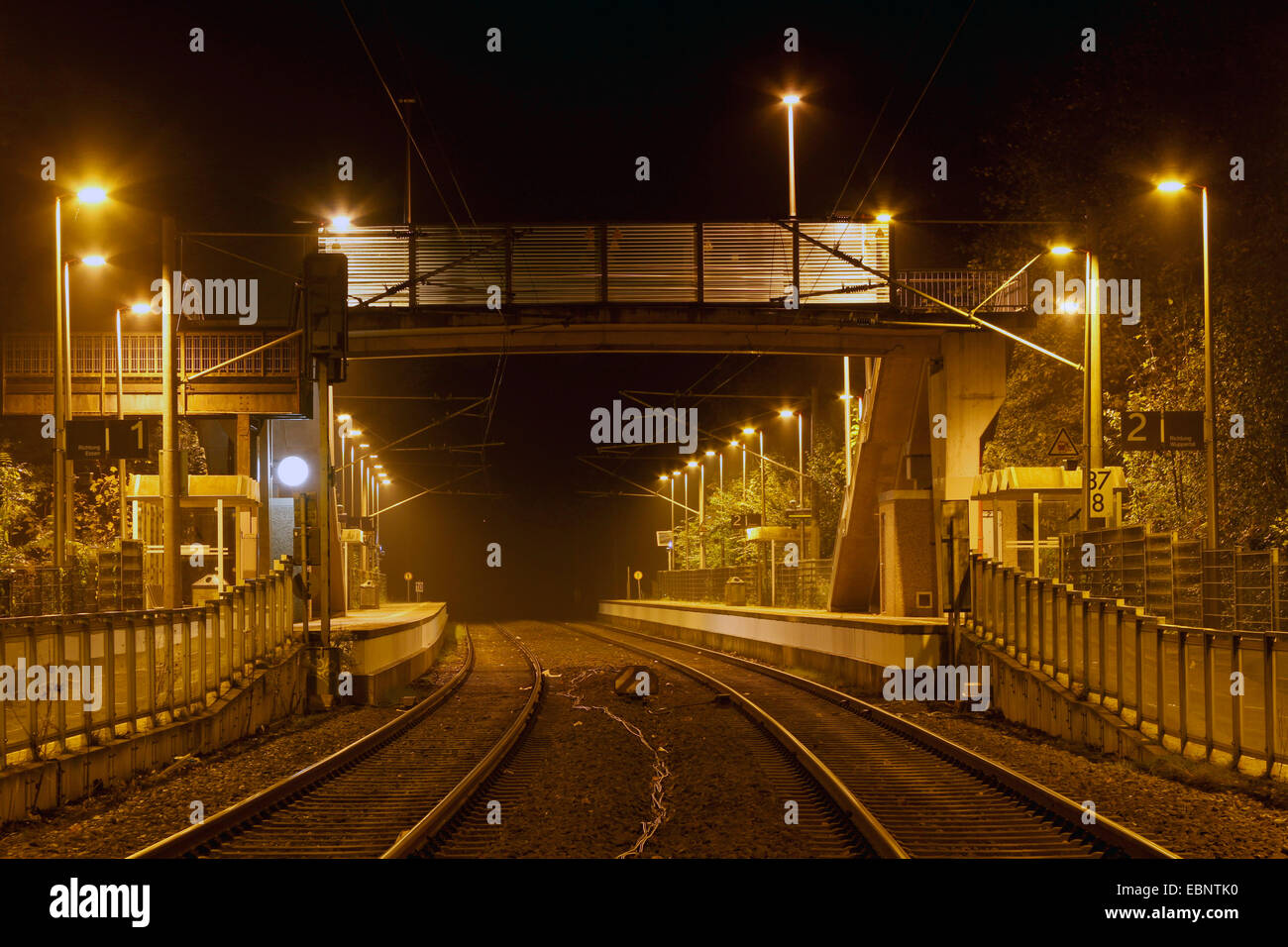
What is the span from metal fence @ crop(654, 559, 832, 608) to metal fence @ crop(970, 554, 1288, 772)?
23.2 m

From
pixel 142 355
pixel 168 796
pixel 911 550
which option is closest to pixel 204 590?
pixel 142 355

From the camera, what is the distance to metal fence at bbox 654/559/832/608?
47.0m

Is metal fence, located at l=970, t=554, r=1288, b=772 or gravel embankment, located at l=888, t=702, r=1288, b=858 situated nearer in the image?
gravel embankment, located at l=888, t=702, r=1288, b=858

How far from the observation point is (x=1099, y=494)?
24.0m

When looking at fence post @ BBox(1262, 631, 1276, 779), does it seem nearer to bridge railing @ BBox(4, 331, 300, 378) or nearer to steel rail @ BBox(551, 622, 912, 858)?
steel rail @ BBox(551, 622, 912, 858)

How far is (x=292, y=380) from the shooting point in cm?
3725

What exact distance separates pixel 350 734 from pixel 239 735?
4.64 feet

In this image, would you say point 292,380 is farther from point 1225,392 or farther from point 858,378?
point 858,378
